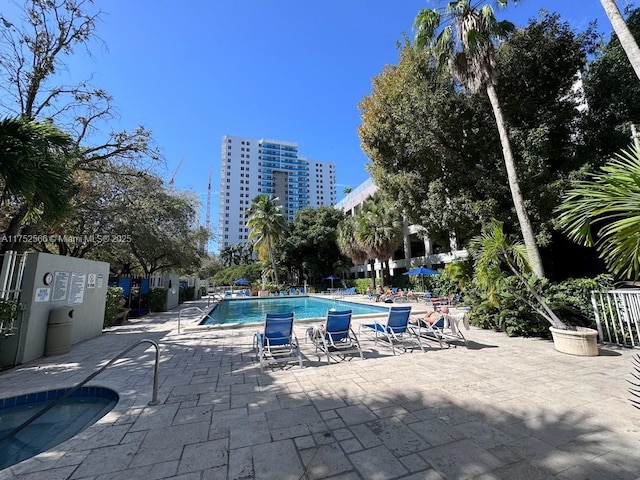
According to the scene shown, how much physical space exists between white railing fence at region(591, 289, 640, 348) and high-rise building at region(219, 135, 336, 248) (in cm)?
8729

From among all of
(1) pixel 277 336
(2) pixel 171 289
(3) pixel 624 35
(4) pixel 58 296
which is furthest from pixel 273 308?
(3) pixel 624 35

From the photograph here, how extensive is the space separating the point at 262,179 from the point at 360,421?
102m

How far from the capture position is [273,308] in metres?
19.6

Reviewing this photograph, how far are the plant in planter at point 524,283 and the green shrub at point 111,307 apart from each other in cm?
1224

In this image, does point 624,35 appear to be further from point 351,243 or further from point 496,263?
point 351,243

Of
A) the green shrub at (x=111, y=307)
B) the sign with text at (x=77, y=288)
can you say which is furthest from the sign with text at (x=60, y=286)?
the green shrub at (x=111, y=307)

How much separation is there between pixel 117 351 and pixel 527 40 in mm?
18282

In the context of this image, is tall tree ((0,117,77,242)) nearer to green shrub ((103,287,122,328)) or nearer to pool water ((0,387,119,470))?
pool water ((0,387,119,470))

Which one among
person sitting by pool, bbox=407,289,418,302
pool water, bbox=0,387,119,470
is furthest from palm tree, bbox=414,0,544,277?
pool water, bbox=0,387,119,470

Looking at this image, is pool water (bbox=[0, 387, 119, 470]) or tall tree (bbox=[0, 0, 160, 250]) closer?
pool water (bbox=[0, 387, 119, 470])

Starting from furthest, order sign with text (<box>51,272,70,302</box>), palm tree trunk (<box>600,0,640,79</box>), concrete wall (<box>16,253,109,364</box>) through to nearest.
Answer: sign with text (<box>51,272,70,302</box>) → concrete wall (<box>16,253,109,364</box>) → palm tree trunk (<box>600,0,640,79</box>)

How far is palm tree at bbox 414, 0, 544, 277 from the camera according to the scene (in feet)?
30.3

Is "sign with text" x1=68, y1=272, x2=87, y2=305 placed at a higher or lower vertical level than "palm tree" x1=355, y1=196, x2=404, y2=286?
lower

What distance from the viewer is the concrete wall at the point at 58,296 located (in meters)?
5.98
